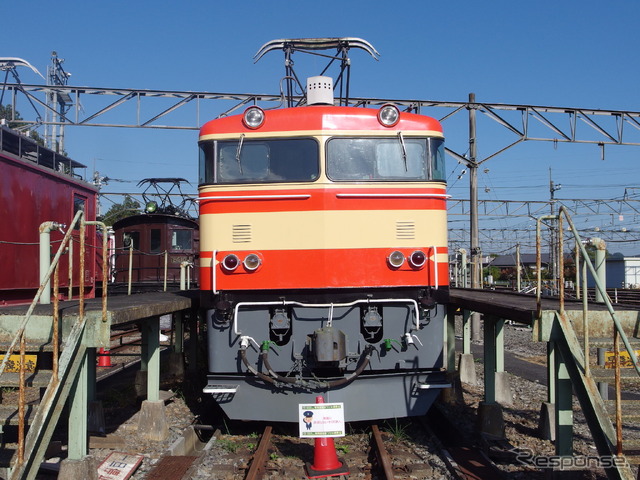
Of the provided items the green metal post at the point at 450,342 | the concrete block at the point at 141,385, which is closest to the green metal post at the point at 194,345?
the concrete block at the point at 141,385

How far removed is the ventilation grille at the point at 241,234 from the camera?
7184 mm

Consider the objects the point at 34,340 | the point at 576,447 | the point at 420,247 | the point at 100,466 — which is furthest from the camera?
the point at 420,247

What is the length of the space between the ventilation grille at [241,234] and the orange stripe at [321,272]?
0.51 ft

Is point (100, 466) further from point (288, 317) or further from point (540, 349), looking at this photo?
point (540, 349)

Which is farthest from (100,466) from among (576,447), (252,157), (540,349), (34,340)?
(540,349)

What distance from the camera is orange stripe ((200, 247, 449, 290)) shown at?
707 cm

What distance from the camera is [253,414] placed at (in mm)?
6941

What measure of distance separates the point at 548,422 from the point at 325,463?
3.00 meters

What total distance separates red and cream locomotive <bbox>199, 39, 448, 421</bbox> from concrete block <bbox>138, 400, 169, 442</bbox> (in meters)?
0.97

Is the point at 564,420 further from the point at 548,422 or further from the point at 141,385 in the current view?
the point at 141,385

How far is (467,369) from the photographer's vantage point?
11289 millimetres

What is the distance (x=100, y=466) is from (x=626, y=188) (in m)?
32.5

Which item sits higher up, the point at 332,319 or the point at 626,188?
the point at 626,188

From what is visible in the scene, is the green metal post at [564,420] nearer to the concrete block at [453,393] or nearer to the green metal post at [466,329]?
the concrete block at [453,393]
